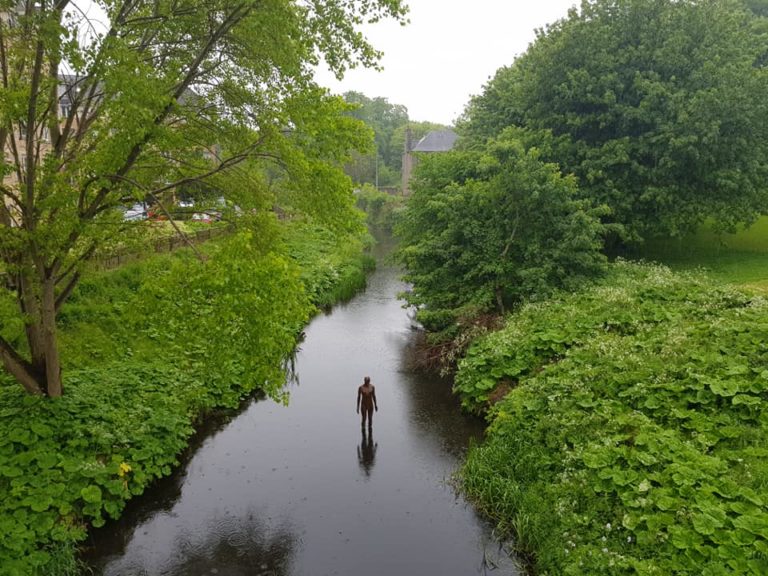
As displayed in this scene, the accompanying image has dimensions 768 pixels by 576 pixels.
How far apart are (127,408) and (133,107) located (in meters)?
6.82

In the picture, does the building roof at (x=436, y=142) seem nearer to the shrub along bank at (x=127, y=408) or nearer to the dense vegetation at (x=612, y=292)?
the dense vegetation at (x=612, y=292)

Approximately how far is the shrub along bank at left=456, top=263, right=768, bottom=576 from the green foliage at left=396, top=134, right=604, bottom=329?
277 cm

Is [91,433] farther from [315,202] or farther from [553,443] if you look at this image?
[553,443]

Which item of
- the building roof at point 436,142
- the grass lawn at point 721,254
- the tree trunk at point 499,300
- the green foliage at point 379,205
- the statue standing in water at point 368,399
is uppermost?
the building roof at point 436,142

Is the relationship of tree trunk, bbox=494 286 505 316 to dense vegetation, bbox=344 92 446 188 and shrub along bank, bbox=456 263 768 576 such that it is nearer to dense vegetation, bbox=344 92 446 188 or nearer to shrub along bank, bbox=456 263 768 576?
shrub along bank, bbox=456 263 768 576

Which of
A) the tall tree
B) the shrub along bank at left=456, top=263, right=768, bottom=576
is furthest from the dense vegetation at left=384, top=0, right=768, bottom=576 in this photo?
the tall tree

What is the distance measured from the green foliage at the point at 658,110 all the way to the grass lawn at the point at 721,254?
1.86m

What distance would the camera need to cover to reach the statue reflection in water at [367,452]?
1199 centimetres

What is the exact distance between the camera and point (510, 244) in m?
18.5

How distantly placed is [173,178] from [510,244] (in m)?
11.4

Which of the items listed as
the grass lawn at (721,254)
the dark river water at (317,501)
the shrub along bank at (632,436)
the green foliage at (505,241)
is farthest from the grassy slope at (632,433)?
the grass lawn at (721,254)

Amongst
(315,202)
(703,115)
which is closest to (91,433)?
(315,202)

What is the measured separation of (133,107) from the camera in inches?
300

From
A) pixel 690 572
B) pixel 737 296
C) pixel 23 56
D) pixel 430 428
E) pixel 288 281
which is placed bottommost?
pixel 430 428
